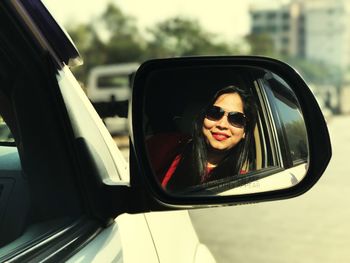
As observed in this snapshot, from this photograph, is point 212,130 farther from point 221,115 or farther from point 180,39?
point 180,39

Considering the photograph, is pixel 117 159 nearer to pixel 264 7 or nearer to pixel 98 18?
pixel 98 18

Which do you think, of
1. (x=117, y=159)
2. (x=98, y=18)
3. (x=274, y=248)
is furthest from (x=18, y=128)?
(x=98, y=18)

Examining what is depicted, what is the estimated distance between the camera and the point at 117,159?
165 cm

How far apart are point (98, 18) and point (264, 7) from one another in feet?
269

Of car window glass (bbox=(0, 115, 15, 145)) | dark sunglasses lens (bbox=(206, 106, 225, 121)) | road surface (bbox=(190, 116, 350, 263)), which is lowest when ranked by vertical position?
road surface (bbox=(190, 116, 350, 263))

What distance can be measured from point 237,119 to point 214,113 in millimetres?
56

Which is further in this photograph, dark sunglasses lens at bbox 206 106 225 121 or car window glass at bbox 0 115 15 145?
car window glass at bbox 0 115 15 145

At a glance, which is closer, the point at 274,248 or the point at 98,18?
the point at 274,248

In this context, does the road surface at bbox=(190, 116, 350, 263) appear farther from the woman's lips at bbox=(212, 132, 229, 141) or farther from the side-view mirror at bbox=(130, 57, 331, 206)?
the woman's lips at bbox=(212, 132, 229, 141)

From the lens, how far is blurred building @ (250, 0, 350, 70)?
127m

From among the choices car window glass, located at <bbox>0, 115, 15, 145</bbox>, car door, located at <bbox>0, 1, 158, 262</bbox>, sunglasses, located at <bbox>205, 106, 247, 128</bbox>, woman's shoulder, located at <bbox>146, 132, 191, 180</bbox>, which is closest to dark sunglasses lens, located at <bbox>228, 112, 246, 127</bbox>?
sunglasses, located at <bbox>205, 106, 247, 128</bbox>

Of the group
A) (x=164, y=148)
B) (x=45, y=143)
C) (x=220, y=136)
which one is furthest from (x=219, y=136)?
(x=45, y=143)

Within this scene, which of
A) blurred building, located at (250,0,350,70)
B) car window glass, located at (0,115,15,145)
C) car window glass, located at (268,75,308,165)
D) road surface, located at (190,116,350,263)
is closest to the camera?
car window glass, located at (268,75,308,165)

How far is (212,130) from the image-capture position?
1.29m
